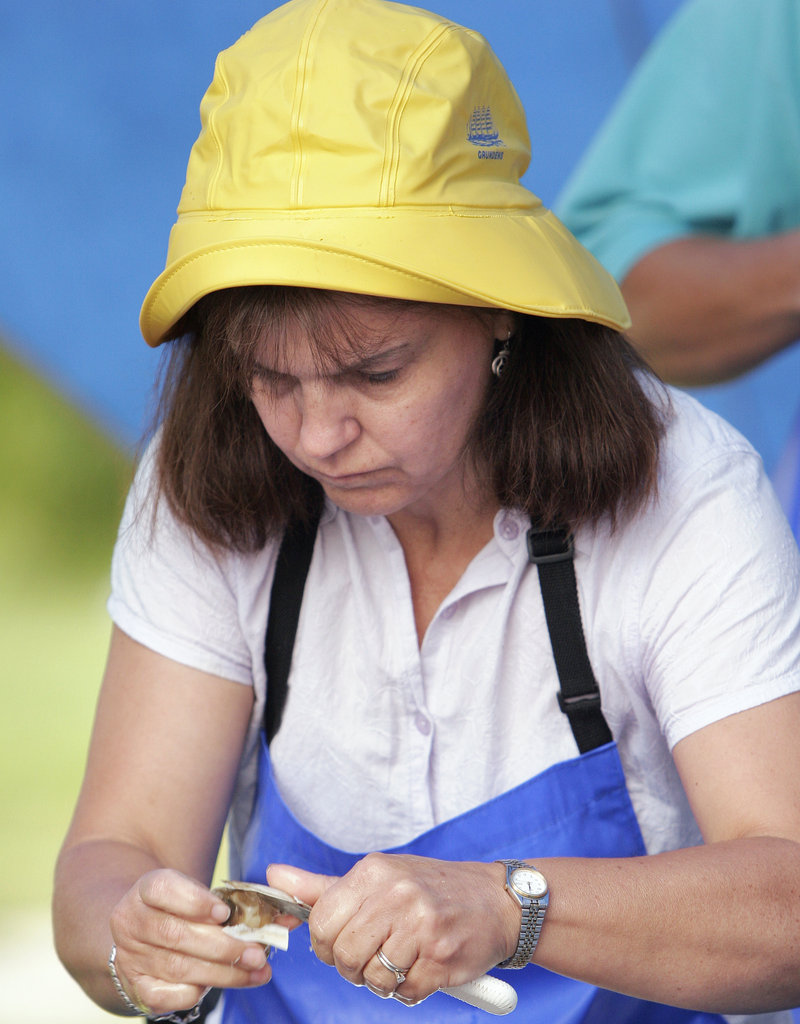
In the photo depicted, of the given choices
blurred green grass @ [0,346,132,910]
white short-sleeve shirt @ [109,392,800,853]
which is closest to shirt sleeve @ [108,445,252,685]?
white short-sleeve shirt @ [109,392,800,853]

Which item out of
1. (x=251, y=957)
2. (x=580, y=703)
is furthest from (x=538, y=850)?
(x=251, y=957)

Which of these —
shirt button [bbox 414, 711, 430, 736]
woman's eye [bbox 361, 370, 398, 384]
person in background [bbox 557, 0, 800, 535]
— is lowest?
shirt button [bbox 414, 711, 430, 736]

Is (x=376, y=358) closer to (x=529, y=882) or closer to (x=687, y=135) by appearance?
(x=529, y=882)

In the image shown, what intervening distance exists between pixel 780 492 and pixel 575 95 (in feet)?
3.57

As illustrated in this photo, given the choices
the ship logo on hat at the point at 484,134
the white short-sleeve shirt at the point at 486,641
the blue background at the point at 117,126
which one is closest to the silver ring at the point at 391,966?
the white short-sleeve shirt at the point at 486,641

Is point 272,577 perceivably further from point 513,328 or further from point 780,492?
point 780,492

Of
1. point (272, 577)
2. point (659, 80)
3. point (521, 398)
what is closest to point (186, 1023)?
point (272, 577)

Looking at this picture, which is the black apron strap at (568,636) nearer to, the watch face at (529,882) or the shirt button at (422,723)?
the shirt button at (422,723)

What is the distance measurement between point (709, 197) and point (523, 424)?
0.93m

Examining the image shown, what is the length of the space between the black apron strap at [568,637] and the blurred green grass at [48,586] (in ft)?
5.30

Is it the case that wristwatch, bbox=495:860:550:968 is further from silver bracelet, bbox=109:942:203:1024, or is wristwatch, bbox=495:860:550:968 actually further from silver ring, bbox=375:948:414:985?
silver bracelet, bbox=109:942:203:1024

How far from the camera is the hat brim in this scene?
1.18 metres

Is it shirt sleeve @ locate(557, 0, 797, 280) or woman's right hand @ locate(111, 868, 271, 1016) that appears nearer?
woman's right hand @ locate(111, 868, 271, 1016)

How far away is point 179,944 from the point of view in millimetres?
1220
